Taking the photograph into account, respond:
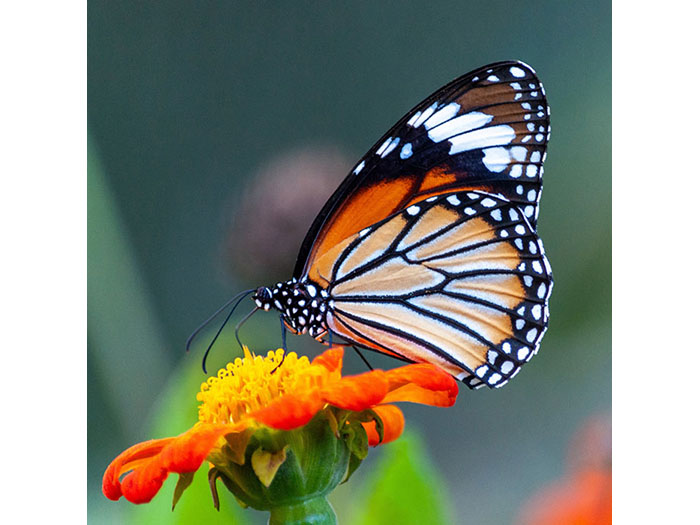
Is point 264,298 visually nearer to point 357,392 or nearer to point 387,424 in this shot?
point 387,424

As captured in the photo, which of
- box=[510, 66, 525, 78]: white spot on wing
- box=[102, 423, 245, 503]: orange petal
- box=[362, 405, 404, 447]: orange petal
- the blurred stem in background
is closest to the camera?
box=[102, 423, 245, 503]: orange petal

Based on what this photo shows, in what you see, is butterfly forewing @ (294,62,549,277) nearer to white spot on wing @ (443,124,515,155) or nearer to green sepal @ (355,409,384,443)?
white spot on wing @ (443,124,515,155)

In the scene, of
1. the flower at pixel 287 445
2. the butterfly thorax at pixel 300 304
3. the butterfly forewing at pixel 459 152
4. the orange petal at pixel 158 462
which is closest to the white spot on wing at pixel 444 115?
the butterfly forewing at pixel 459 152

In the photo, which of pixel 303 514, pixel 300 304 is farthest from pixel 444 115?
pixel 303 514

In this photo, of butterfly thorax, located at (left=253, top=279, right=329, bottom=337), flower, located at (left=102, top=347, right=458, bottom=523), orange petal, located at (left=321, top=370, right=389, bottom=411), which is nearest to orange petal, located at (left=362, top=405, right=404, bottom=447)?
flower, located at (left=102, top=347, right=458, bottom=523)

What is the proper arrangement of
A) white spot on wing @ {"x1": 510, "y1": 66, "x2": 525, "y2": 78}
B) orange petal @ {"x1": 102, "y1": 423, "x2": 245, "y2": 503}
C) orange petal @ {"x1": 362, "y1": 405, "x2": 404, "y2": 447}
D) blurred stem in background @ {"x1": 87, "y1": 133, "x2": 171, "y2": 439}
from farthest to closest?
blurred stem in background @ {"x1": 87, "y1": 133, "x2": 171, "y2": 439}
white spot on wing @ {"x1": 510, "y1": 66, "x2": 525, "y2": 78}
orange petal @ {"x1": 362, "y1": 405, "x2": 404, "y2": 447}
orange petal @ {"x1": 102, "y1": 423, "x2": 245, "y2": 503}

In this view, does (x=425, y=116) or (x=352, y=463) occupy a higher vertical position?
(x=425, y=116)

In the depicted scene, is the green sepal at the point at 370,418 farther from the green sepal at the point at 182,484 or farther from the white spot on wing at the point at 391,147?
the white spot on wing at the point at 391,147
